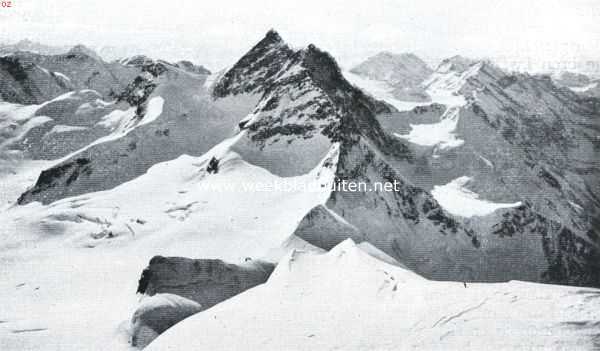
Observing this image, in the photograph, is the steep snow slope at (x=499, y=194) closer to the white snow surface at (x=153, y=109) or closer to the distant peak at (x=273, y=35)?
the distant peak at (x=273, y=35)

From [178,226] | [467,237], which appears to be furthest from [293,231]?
[467,237]

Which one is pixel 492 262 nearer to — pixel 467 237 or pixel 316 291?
pixel 467 237

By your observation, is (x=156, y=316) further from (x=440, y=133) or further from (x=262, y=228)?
(x=440, y=133)

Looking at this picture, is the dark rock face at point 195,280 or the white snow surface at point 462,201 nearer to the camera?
the dark rock face at point 195,280

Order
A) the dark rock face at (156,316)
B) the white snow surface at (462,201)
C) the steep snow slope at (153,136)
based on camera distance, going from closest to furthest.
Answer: the dark rock face at (156,316) < the steep snow slope at (153,136) < the white snow surface at (462,201)

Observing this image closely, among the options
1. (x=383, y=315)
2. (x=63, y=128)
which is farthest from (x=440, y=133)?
(x=383, y=315)

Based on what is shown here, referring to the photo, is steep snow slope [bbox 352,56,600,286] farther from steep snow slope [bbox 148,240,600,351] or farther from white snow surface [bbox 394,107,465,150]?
→ steep snow slope [bbox 148,240,600,351]

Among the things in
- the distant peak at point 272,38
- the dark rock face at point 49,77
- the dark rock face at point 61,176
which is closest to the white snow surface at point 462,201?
the distant peak at point 272,38
